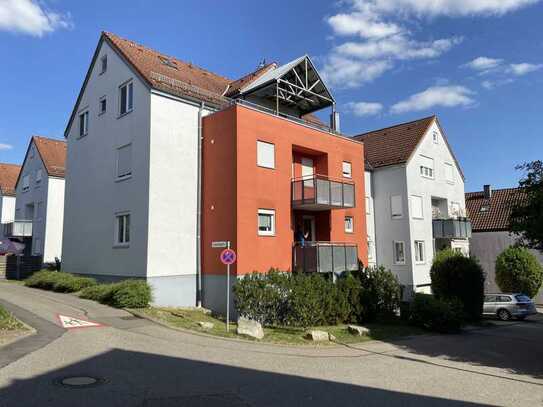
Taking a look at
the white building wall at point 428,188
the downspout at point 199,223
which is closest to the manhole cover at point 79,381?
the downspout at point 199,223

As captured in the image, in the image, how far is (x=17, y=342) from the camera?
9.62m

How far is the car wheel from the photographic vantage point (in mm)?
25002

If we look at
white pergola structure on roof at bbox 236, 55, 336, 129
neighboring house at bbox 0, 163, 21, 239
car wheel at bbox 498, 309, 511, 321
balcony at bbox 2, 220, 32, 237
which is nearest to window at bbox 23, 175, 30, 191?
balcony at bbox 2, 220, 32, 237

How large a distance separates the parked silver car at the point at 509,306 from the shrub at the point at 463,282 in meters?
4.23

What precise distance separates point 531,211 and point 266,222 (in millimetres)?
9846

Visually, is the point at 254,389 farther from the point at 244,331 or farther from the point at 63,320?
the point at 63,320

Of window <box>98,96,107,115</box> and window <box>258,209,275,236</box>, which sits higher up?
window <box>98,96,107,115</box>

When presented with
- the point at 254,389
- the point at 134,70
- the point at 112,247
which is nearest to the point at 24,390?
the point at 254,389

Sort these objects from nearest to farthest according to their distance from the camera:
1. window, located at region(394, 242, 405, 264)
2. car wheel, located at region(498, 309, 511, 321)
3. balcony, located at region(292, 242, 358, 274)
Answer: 1. balcony, located at region(292, 242, 358, 274)
2. car wheel, located at region(498, 309, 511, 321)
3. window, located at region(394, 242, 405, 264)

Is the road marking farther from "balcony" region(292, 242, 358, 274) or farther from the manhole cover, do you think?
"balcony" region(292, 242, 358, 274)

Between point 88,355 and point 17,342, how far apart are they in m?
1.91

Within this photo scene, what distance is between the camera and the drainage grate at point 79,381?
7.01 meters

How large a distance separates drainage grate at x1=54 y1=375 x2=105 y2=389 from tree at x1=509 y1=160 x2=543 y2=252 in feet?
35.2

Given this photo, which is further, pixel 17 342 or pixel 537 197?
pixel 537 197
